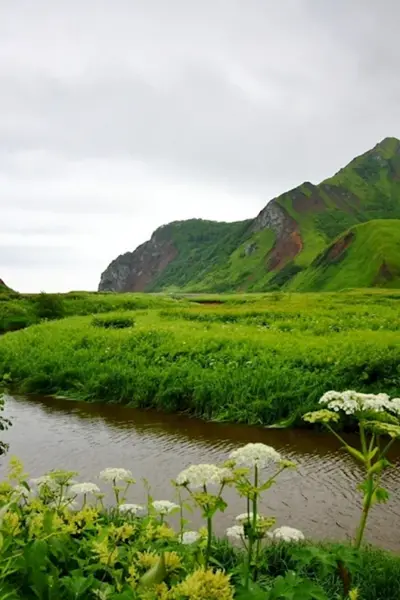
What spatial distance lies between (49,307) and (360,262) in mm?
123205

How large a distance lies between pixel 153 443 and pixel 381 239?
155526 millimetres

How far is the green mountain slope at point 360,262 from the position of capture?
142 meters

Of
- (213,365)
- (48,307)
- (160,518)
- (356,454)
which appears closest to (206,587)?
(356,454)

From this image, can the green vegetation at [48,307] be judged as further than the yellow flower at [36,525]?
Yes

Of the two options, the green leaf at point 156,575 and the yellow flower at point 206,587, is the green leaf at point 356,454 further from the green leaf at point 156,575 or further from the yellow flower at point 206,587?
the yellow flower at point 206,587

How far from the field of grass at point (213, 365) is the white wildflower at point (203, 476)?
11.6 metres

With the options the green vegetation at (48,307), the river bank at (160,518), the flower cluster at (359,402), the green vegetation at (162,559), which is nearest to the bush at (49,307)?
the green vegetation at (48,307)

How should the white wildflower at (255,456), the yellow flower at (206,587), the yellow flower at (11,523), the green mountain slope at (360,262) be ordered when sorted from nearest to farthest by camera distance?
1. the yellow flower at (206,587)
2. the yellow flower at (11,523)
3. the white wildflower at (255,456)
4. the green mountain slope at (360,262)

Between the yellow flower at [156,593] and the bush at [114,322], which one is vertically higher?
the bush at [114,322]

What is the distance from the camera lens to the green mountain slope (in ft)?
466

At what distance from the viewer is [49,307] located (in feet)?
165

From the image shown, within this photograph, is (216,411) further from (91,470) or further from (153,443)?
(91,470)

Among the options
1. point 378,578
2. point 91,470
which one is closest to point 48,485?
point 378,578

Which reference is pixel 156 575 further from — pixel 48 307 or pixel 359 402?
pixel 48 307
